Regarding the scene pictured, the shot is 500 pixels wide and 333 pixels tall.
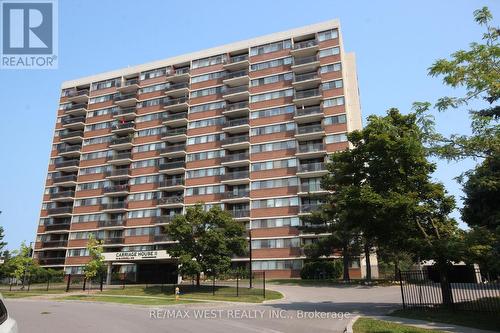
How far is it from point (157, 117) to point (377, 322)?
63931mm

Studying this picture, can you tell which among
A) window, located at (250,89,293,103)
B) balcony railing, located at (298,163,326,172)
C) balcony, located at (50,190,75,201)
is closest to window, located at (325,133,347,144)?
balcony railing, located at (298,163,326,172)

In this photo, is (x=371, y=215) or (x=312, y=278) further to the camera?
(x=312, y=278)

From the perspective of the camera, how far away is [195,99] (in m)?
71.4

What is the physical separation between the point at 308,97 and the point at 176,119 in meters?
24.1

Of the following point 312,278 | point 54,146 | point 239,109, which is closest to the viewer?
point 312,278

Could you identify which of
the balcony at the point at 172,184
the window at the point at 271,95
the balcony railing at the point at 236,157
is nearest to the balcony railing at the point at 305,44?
the window at the point at 271,95

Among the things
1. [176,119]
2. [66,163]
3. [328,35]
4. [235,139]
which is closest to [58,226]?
[66,163]

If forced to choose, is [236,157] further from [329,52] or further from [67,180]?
[67,180]

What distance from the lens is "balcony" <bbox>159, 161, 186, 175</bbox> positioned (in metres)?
66.5

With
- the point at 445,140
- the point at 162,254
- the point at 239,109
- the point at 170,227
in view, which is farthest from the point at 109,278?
the point at 445,140

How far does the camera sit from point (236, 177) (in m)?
61.7

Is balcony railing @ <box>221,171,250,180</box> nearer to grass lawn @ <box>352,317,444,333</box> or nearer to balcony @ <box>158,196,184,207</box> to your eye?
balcony @ <box>158,196,184,207</box>

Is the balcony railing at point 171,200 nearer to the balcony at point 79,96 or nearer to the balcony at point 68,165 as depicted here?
the balcony at point 68,165

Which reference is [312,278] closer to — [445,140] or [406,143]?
[406,143]
